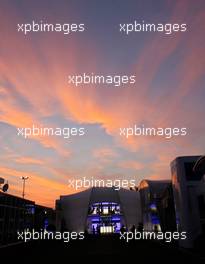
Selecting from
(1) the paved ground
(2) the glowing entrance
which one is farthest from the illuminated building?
(1) the paved ground

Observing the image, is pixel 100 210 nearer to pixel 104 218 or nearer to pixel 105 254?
pixel 104 218

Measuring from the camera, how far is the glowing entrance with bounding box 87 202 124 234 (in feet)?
233

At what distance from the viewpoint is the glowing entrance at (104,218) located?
70.9m

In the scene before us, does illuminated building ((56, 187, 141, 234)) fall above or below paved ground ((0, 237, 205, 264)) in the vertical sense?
above

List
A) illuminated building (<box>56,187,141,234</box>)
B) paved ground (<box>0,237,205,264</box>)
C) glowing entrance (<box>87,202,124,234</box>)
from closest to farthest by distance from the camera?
paved ground (<box>0,237,205,264</box>) < illuminated building (<box>56,187,141,234</box>) < glowing entrance (<box>87,202,124,234</box>)

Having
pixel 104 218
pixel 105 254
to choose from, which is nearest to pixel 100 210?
pixel 104 218

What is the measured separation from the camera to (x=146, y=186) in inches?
2127

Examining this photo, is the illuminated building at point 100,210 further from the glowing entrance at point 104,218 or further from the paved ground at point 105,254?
the paved ground at point 105,254

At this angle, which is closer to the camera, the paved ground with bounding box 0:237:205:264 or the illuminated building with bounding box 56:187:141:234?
the paved ground with bounding box 0:237:205:264

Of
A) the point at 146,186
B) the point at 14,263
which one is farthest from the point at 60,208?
the point at 14,263

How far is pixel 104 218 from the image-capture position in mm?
71500

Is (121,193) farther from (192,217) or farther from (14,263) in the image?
(14,263)

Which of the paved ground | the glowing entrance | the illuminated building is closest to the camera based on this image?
the paved ground

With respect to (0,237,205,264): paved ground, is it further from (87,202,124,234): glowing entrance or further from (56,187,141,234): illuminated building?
(87,202,124,234): glowing entrance
